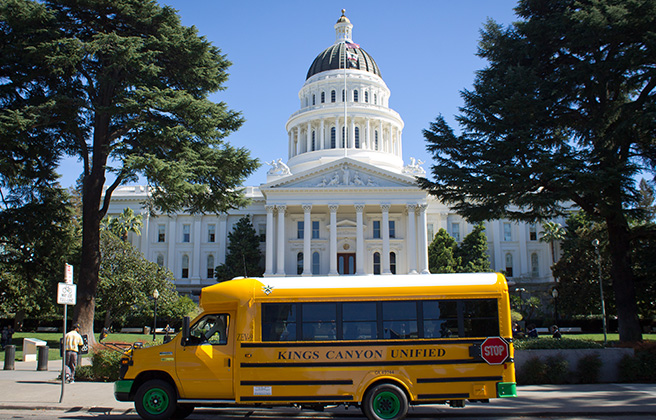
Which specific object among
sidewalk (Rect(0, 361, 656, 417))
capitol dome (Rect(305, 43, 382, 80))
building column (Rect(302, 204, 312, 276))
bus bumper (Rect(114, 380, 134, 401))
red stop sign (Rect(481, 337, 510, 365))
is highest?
capitol dome (Rect(305, 43, 382, 80))

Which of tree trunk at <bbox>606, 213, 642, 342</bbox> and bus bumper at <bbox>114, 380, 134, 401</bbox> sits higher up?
tree trunk at <bbox>606, 213, 642, 342</bbox>

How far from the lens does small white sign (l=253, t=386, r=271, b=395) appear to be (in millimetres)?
11180

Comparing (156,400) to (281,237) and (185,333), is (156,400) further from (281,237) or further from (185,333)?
(281,237)

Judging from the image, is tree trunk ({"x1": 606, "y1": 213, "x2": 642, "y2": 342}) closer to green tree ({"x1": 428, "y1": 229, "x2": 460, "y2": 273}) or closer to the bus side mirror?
the bus side mirror

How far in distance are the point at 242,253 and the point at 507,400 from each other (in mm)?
51461

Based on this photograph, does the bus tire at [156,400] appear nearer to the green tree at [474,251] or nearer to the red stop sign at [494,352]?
the red stop sign at [494,352]

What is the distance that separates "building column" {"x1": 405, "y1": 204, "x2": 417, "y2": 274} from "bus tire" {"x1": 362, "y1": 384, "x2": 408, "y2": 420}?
4822 cm

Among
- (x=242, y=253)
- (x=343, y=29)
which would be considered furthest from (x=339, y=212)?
(x=343, y=29)

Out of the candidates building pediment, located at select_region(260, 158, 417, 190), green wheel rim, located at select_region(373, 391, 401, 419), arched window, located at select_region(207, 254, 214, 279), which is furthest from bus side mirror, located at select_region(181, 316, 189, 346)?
arched window, located at select_region(207, 254, 214, 279)

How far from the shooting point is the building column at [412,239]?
194 feet

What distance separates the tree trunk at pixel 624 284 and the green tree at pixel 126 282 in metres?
33.3

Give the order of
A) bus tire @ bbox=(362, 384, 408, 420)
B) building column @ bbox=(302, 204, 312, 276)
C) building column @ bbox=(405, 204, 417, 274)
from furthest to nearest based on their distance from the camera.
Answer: building column @ bbox=(302, 204, 312, 276)
building column @ bbox=(405, 204, 417, 274)
bus tire @ bbox=(362, 384, 408, 420)

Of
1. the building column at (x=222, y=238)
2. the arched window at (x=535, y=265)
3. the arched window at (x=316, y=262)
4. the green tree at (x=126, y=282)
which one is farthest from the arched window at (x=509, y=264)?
the green tree at (x=126, y=282)

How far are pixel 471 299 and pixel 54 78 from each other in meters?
22.5
